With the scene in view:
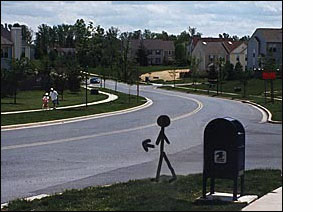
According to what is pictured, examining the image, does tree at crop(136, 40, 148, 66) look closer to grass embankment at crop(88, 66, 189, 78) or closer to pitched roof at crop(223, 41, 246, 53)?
grass embankment at crop(88, 66, 189, 78)

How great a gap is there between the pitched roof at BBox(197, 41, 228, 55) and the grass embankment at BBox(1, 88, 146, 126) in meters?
0.74

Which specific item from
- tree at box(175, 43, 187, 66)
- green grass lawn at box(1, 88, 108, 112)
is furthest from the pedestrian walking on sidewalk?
tree at box(175, 43, 187, 66)

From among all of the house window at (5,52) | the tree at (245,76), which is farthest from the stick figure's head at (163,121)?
the house window at (5,52)

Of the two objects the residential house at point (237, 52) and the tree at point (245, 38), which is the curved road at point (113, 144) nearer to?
the residential house at point (237, 52)

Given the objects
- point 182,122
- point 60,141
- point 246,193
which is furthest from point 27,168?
point 246,193

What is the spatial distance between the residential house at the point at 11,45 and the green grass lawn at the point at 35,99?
0.29 m

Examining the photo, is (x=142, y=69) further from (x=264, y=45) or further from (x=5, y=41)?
(x=5, y=41)

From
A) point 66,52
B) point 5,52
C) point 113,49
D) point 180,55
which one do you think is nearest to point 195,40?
point 180,55

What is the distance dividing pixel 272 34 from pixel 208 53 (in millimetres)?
642

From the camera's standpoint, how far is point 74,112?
253 inches

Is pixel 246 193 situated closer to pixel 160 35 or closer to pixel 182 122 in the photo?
pixel 182 122

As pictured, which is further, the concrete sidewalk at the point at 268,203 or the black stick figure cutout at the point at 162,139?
the black stick figure cutout at the point at 162,139

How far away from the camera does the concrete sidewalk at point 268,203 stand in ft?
20.4

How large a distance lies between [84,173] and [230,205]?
4.45ft
